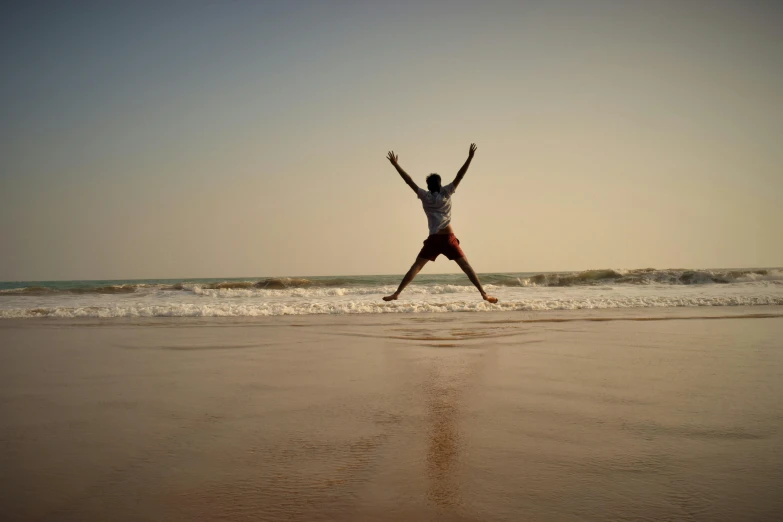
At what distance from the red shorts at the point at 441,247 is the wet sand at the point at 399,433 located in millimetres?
1993

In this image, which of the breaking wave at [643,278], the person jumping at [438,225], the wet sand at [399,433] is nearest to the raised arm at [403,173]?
the person jumping at [438,225]

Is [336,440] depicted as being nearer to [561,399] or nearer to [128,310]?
[561,399]

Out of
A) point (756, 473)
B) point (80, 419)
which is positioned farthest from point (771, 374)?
point (80, 419)

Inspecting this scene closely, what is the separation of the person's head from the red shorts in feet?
2.37

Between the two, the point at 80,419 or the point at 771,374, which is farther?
the point at 771,374

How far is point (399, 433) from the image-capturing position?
9.98 ft

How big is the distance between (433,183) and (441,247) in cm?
101

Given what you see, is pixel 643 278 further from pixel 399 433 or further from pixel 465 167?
pixel 399 433

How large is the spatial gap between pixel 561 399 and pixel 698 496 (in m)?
1.72

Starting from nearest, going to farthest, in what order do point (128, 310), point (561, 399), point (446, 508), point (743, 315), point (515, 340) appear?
point (446, 508)
point (561, 399)
point (515, 340)
point (743, 315)
point (128, 310)

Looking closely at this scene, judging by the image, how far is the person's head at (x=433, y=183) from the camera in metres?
8.08

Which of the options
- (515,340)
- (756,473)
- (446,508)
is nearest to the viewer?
(446,508)

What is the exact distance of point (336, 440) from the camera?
292 centimetres

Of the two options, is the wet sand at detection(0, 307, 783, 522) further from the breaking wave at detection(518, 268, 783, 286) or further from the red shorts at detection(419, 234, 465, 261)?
the breaking wave at detection(518, 268, 783, 286)
